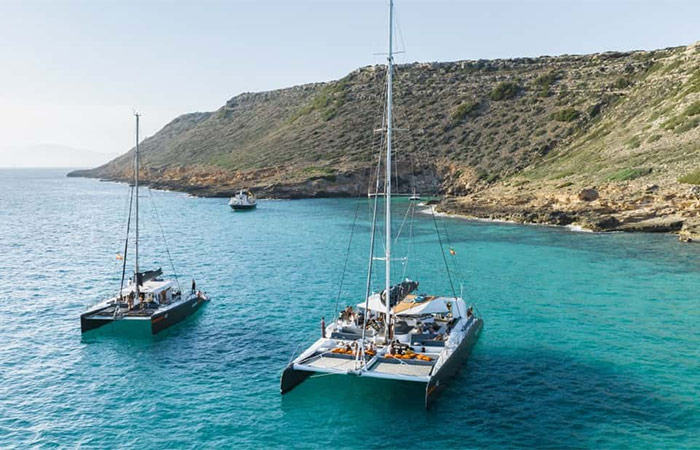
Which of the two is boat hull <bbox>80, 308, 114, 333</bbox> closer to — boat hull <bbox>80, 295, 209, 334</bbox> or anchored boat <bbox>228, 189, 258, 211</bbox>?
boat hull <bbox>80, 295, 209, 334</bbox>

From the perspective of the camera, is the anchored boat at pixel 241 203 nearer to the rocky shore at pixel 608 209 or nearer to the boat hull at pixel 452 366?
the rocky shore at pixel 608 209

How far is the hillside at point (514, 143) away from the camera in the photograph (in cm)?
7375

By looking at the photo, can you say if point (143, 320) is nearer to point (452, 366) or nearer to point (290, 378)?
point (290, 378)

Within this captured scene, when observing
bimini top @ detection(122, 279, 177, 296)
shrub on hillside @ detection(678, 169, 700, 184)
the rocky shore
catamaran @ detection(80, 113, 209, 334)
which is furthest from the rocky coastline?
bimini top @ detection(122, 279, 177, 296)

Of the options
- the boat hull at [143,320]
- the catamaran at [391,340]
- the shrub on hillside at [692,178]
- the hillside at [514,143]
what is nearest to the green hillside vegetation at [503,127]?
the hillside at [514,143]

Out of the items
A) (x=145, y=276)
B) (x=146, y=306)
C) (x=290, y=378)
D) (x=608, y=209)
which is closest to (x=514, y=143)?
(x=608, y=209)

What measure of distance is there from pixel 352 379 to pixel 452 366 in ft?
14.7

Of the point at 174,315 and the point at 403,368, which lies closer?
the point at 403,368

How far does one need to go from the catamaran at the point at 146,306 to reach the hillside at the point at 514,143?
159 feet

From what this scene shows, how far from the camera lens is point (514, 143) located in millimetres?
112062

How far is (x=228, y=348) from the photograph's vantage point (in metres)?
30.7

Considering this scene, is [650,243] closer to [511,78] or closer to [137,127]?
[137,127]

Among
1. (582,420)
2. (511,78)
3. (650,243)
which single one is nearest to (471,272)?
(650,243)

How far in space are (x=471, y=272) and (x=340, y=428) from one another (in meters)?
28.5
